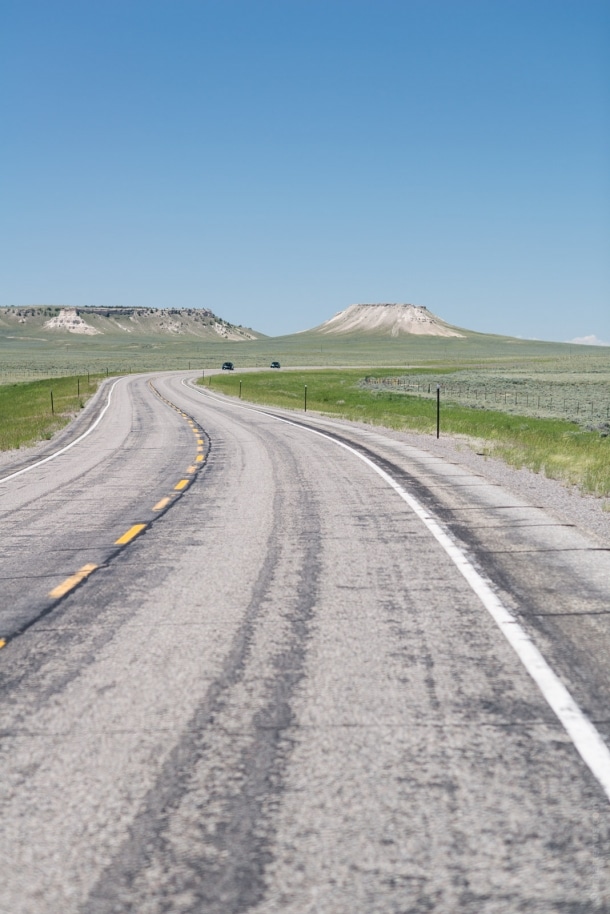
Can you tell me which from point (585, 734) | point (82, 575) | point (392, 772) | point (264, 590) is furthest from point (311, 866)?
point (82, 575)

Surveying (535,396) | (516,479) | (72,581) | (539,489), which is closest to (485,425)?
(516,479)

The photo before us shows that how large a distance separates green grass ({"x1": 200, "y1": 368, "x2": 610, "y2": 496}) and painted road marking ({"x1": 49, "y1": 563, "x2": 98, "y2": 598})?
9.31 meters

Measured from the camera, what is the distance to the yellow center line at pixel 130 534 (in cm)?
1005

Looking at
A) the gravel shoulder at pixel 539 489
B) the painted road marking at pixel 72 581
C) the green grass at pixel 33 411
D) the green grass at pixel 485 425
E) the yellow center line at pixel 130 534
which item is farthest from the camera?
the green grass at pixel 33 411

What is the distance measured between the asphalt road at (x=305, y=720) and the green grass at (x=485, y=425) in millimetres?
7963

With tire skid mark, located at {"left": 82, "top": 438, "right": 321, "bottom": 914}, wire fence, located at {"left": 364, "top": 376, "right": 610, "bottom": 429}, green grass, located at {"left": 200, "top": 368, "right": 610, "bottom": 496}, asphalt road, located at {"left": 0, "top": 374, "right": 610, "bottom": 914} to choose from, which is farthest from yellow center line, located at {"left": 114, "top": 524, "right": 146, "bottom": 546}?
wire fence, located at {"left": 364, "top": 376, "right": 610, "bottom": 429}

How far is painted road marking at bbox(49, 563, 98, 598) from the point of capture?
25.2ft

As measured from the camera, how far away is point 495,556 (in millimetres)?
9031

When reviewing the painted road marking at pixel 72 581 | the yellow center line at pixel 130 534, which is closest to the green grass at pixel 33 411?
the yellow center line at pixel 130 534

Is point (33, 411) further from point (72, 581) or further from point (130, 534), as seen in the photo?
point (72, 581)

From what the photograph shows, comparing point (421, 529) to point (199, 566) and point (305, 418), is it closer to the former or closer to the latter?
point (199, 566)

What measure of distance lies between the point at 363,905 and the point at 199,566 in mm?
5772

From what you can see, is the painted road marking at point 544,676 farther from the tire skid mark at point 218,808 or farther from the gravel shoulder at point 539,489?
the gravel shoulder at point 539,489

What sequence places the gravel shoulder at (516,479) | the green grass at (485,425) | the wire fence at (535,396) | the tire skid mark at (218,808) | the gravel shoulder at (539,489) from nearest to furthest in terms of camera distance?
1. the tire skid mark at (218,808)
2. the gravel shoulder at (539,489)
3. the gravel shoulder at (516,479)
4. the green grass at (485,425)
5. the wire fence at (535,396)
